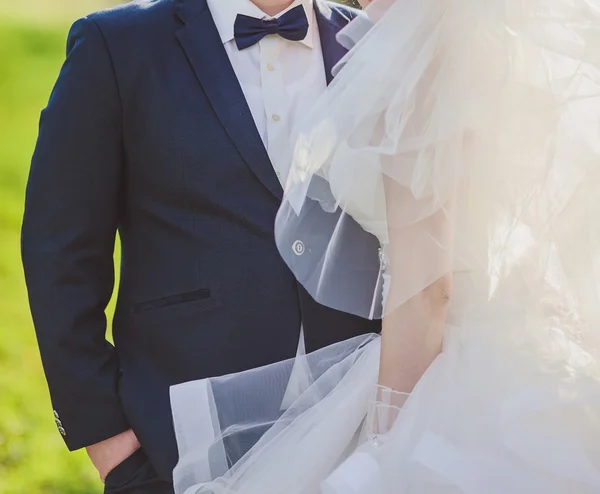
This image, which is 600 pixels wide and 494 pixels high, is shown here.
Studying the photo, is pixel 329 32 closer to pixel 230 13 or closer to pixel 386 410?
Answer: pixel 230 13

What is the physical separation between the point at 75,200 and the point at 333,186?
64 cm

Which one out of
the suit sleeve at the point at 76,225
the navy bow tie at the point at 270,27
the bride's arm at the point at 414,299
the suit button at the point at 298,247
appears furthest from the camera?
the navy bow tie at the point at 270,27

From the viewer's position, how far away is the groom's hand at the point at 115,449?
1926 millimetres

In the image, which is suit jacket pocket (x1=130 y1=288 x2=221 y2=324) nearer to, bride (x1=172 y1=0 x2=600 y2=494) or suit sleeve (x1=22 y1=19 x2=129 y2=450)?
suit sleeve (x1=22 y1=19 x2=129 y2=450)

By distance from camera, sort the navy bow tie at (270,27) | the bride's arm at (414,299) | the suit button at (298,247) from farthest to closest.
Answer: the navy bow tie at (270,27)
the suit button at (298,247)
the bride's arm at (414,299)

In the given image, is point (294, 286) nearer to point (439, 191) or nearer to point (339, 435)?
point (339, 435)

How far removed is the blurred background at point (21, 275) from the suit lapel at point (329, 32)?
7.10 feet

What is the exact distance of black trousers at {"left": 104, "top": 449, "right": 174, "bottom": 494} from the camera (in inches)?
75.8

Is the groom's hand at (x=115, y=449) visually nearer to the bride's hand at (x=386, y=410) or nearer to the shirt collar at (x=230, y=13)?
the bride's hand at (x=386, y=410)

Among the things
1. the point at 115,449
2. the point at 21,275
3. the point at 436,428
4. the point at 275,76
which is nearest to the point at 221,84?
the point at 275,76

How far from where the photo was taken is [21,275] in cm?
465

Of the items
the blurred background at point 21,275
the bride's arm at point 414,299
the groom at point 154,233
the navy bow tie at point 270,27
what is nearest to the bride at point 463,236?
the bride's arm at point 414,299

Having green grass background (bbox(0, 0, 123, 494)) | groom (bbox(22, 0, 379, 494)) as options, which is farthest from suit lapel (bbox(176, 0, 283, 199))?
green grass background (bbox(0, 0, 123, 494))

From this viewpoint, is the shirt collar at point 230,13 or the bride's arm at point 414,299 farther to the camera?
the shirt collar at point 230,13
